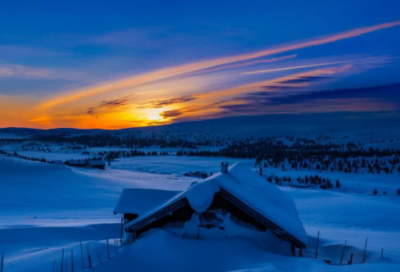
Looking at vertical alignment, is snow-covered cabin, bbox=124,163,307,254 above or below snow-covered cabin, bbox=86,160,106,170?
above

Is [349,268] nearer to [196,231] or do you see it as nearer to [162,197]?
[196,231]

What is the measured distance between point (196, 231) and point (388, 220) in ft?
44.1

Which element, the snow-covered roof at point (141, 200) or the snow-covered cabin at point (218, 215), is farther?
the snow-covered roof at point (141, 200)

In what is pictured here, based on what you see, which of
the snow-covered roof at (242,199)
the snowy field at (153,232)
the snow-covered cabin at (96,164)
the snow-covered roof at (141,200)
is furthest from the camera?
the snow-covered cabin at (96,164)

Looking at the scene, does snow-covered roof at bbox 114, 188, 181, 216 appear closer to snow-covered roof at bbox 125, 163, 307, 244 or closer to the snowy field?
snow-covered roof at bbox 125, 163, 307, 244

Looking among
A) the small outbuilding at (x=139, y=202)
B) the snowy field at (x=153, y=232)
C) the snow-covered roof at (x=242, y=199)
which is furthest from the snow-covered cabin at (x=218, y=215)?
the small outbuilding at (x=139, y=202)

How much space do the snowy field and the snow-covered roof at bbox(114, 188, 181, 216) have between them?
1139mm

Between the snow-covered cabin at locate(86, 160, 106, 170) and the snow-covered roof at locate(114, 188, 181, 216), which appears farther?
the snow-covered cabin at locate(86, 160, 106, 170)

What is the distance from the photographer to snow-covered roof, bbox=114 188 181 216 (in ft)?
35.0

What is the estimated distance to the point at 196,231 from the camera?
9.49m

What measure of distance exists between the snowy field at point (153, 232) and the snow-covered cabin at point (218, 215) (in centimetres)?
36

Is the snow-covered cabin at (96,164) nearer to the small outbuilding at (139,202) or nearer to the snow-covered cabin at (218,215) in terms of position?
the small outbuilding at (139,202)

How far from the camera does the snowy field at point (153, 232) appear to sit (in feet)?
28.8

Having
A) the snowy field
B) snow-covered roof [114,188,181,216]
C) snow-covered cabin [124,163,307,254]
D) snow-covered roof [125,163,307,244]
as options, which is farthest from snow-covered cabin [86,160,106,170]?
snow-covered cabin [124,163,307,254]
